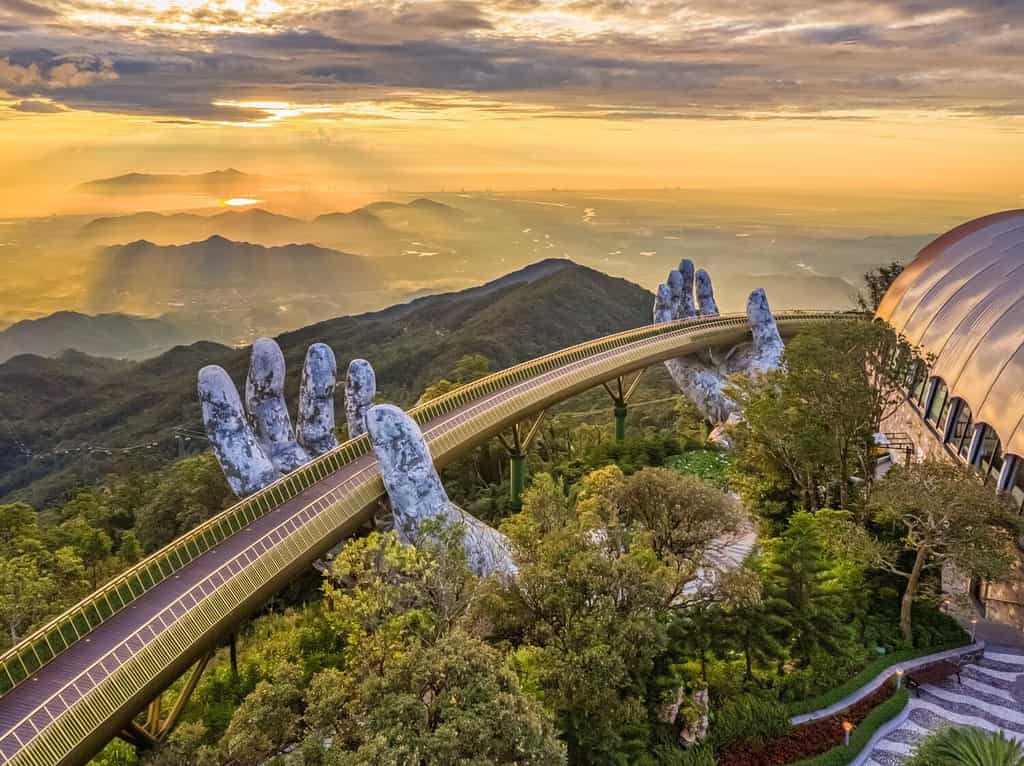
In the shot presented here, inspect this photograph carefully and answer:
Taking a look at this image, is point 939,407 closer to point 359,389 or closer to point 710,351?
point 710,351

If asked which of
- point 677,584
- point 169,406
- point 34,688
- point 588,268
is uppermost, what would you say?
point 677,584

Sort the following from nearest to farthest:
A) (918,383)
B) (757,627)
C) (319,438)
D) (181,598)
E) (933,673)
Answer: (181,598)
(757,627)
(933,673)
(319,438)
(918,383)

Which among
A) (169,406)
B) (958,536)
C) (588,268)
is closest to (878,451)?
(958,536)

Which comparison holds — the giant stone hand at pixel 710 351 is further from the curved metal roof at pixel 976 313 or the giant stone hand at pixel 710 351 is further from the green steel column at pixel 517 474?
the green steel column at pixel 517 474

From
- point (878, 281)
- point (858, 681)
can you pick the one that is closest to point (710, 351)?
point (878, 281)

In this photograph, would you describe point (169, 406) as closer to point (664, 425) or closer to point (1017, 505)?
point (664, 425)

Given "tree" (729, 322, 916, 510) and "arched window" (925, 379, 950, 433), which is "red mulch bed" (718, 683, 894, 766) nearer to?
"tree" (729, 322, 916, 510)

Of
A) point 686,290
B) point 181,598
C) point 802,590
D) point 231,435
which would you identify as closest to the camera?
point 181,598
